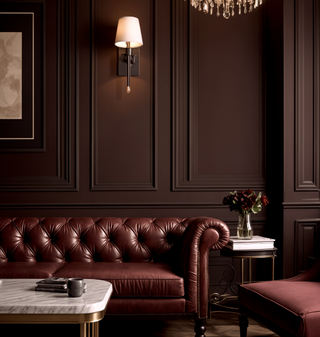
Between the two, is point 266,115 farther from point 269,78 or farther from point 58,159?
point 58,159

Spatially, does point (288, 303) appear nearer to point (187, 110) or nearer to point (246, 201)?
point (246, 201)

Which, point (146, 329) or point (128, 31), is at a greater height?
point (128, 31)

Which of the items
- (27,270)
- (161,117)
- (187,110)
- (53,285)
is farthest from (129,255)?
(187,110)

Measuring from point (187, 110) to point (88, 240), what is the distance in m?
1.24

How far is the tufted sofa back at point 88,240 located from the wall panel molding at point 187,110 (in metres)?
0.48

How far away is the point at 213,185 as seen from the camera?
3.13 metres

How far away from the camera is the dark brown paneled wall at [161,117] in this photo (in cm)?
305

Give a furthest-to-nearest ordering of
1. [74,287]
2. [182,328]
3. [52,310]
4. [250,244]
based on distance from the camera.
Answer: [250,244] → [182,328] → [74,287] → [52,310]

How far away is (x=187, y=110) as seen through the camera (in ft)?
10.3

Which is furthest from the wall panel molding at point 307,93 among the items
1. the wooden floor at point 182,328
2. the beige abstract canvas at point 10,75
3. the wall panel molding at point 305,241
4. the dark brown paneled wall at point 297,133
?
the beige abstract canvas at point 10,75

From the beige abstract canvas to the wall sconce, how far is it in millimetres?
771

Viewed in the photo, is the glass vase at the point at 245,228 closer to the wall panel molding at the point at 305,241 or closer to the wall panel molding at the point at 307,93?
the wall panel molding at the point at 305,241

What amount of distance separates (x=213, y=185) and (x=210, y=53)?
1033 mm

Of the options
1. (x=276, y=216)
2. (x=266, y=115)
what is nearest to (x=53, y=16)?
(x=266, y=115)
